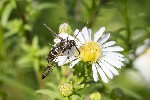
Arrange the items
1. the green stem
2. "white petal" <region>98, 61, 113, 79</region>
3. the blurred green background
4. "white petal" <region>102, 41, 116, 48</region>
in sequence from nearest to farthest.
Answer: "white petal" <region>98, 61, 113, 79</region> → "white petal" <region>102, 41, 116, 48</region> → the green stem → the blurred green background

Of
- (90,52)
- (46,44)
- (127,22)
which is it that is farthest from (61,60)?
(46,44)

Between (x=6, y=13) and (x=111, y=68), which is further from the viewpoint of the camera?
(x=6, y=13)

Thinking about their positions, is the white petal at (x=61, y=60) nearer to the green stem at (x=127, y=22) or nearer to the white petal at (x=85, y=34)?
the white petal at (x=85, y=34)

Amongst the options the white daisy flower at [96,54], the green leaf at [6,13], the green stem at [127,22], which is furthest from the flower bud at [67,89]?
the green leaf at [6,13]

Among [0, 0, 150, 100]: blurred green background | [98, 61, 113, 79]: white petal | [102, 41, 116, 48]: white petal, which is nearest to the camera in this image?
[98, 61, 113, 79]: white petal

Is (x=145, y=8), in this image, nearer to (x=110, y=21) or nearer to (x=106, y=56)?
(x=110, y=21)

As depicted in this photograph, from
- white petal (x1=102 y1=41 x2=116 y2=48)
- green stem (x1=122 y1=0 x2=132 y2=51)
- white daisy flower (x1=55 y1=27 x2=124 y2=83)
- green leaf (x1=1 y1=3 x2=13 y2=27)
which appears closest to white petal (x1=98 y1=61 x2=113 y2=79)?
white daisy flower (x1=55 y1=27 x2=124 y2=83)

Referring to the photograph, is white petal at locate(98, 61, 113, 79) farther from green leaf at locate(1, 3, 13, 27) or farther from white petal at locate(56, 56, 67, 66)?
green leaf at locate(1, 3, 13, 27)

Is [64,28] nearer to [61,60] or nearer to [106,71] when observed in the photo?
[61,60]

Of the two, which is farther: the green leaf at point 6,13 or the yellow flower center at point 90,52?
the green leaf at point 6,13
